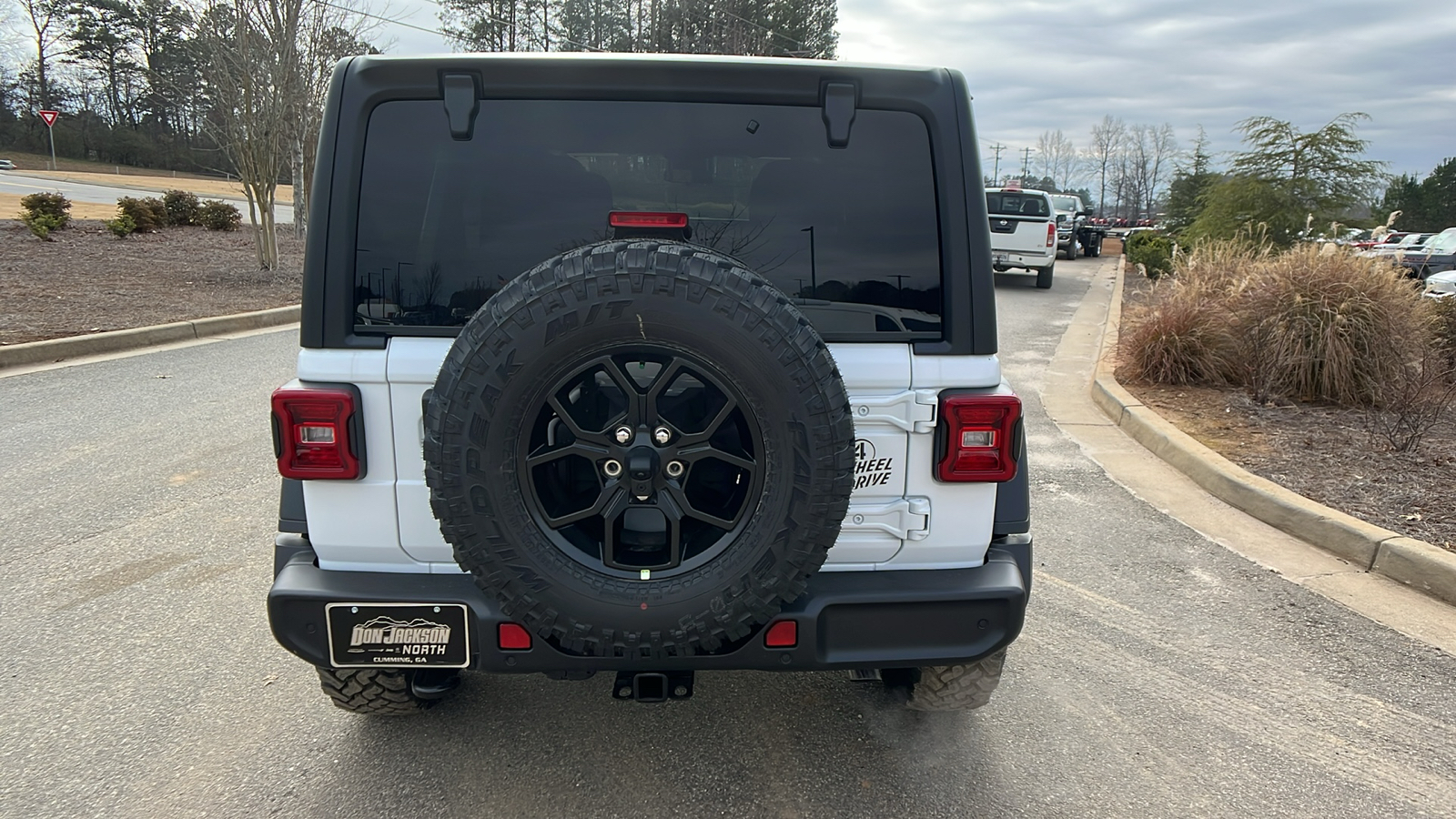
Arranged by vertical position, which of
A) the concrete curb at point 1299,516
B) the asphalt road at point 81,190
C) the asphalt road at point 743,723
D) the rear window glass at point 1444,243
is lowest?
the asphalt road at point 743,723

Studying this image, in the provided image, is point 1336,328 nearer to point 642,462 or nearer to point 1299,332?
point 1299,332

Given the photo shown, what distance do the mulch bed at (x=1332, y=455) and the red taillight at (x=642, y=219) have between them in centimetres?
429

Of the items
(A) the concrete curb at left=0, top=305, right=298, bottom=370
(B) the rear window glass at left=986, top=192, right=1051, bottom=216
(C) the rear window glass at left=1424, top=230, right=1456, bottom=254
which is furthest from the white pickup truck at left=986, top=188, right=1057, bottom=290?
(A) the concrete curb at left=0, top=305, right=298, bottom=370

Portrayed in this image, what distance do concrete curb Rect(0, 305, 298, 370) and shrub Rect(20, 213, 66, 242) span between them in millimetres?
9238

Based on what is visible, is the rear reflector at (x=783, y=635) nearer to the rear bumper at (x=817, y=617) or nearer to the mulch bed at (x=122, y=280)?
the rear bumper at (x=817, y=617)

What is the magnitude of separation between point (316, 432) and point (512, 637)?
727 millimetres

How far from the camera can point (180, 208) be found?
23734 mm

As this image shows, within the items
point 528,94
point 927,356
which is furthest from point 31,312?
point 927,356

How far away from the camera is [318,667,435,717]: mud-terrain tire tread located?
2707 millimetres

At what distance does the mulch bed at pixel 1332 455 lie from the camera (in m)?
4.83

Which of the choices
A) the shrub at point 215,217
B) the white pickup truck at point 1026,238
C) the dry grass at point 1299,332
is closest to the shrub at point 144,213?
the shrub at point 215,217

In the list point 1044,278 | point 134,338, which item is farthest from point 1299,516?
point 1044,278

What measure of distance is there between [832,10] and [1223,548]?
47.3m

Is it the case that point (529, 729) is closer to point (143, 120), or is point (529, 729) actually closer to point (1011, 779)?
point (1011, 779)
